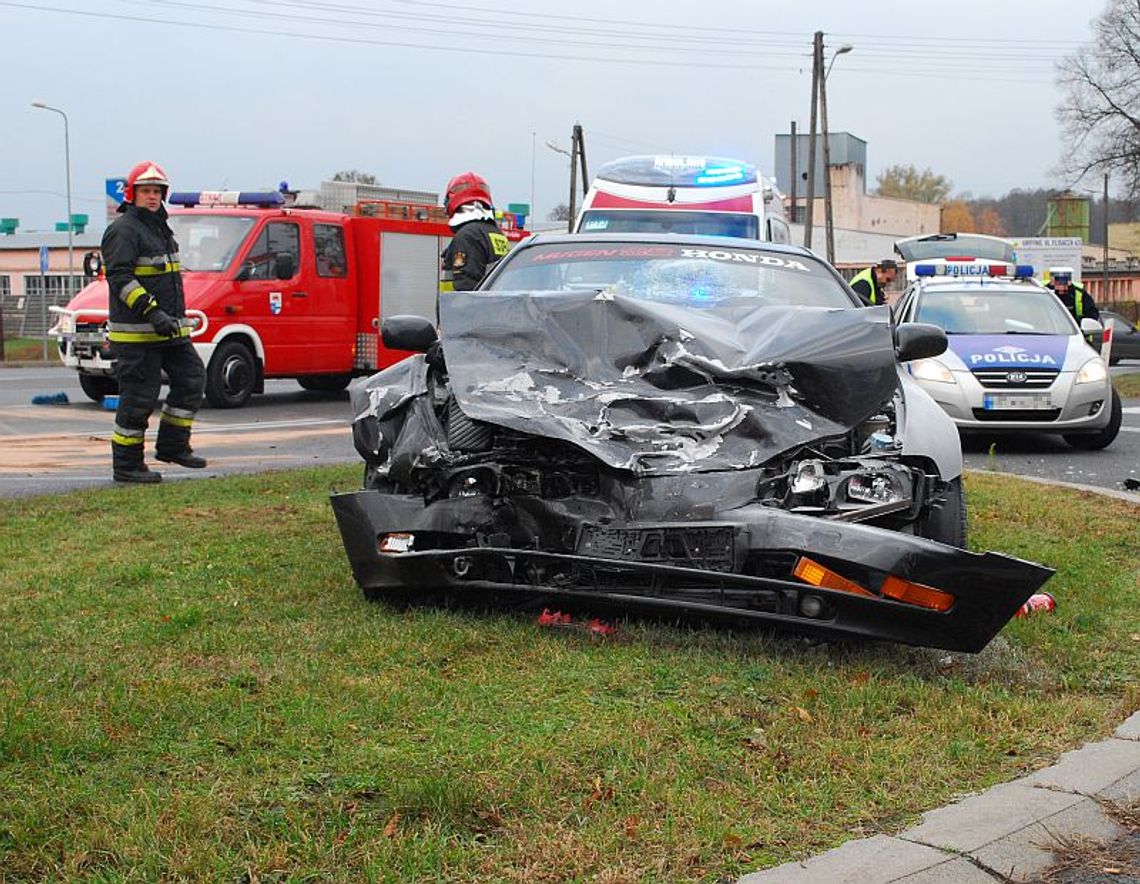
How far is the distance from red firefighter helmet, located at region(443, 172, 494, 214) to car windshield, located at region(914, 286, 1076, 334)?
16.3 ft

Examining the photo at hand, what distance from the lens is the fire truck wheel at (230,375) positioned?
15836 mm

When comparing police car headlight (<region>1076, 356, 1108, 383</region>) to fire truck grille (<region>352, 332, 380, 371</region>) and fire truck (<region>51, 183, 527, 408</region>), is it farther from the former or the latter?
fire truck grille (<region>352, 332, 380, 371</region>)

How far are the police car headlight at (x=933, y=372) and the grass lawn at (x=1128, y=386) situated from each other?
670 cm

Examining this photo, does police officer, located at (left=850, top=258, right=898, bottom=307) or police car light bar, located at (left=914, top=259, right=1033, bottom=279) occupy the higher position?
police car light bar, located at (left=914, top=259, right=1033, bottom=279)

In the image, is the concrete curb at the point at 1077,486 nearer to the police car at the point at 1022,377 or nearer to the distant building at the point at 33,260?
the police car at the point at 1022,377

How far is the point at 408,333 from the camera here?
611cm

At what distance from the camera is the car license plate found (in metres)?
12.3

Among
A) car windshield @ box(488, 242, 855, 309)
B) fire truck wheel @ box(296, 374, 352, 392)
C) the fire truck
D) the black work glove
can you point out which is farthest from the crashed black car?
fire truck wheel @ box(296, 374, 352, 392)

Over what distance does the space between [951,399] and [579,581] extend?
27.3 feet

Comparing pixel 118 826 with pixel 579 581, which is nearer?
pixel 118 826

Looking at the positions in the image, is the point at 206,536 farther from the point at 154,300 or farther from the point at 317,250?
the point at 317,250

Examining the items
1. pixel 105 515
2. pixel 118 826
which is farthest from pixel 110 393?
pixel 118 826

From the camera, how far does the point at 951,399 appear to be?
1241cm

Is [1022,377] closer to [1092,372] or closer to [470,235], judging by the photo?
[1092,372]
